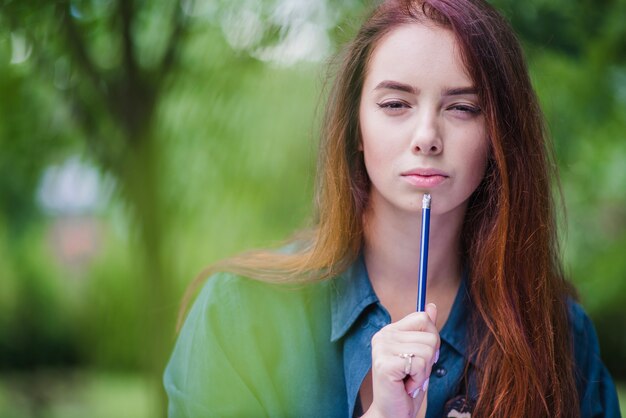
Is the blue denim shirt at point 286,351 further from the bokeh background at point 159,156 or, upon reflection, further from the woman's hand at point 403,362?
the bokeh background at point 159,156

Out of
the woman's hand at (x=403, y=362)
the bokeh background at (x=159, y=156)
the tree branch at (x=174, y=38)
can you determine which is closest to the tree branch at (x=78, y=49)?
the bokeh background at (x=159, y=156)

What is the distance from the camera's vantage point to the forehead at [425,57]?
1115 millimetres

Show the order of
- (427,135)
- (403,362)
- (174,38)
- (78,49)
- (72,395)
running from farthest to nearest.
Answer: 1. (72,395)
2. (174,38)
3. (78,49)
4. (427,135)
5. (403,362)

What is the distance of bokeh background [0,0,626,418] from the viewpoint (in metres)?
1.80

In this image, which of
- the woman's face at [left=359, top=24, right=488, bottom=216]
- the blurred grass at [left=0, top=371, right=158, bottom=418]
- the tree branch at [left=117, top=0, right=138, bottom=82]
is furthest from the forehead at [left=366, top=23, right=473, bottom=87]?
the blurred grass at [left=0, top=371, right=158, bottom=418]

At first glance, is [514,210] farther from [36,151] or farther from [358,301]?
[36,151]

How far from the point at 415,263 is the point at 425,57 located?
13.5 inches

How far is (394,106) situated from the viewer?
1.14 meters

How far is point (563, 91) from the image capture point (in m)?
2.12

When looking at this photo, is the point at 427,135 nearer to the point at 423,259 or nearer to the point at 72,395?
the point at 423,259

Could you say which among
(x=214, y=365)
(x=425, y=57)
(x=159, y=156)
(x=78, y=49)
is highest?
(x=78, y=49)

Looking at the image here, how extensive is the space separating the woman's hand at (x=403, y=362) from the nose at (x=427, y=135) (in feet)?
0.80

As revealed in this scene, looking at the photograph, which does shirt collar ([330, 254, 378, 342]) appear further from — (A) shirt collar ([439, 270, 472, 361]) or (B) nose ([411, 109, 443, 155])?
(B) nose ([411, 109, 443, 155])

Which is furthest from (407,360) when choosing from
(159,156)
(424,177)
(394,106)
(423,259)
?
(159,156)
